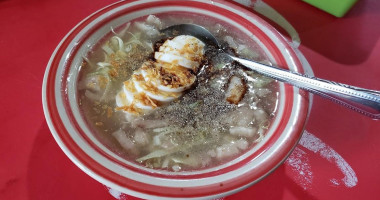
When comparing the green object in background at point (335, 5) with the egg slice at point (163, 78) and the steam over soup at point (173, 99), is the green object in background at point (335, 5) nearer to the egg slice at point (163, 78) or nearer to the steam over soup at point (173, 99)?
the steam over soup at point (173, 99)

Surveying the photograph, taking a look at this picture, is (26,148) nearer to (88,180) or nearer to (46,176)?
(46,176)

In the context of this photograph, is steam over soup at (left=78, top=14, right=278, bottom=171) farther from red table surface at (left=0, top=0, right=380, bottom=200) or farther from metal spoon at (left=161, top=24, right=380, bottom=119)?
red table surface at (left=0, top=0, right=380, bottom=200)

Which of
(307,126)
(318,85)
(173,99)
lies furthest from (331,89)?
(173,99)

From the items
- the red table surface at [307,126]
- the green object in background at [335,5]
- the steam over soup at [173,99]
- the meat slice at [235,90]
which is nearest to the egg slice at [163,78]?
→ the steam over soup at [173,99]

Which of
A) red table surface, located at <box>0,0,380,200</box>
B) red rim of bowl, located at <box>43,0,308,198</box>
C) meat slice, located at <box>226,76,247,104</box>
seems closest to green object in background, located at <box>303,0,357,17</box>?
red table surface, located at <box>0,0,380,200</box>

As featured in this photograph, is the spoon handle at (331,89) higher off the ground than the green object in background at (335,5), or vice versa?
the green object in background at (335,5)

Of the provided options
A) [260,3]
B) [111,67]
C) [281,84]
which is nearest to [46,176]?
[111,67]
